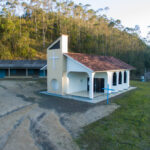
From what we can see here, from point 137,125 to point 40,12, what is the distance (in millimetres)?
40856

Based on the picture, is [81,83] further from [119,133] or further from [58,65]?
[119,133]

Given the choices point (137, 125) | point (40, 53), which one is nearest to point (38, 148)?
point (137, 125)

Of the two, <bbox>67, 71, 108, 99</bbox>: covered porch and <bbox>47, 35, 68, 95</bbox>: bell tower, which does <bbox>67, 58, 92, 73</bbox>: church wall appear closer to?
<bbox>47, 35, 68, 95</bbox>: bell tower

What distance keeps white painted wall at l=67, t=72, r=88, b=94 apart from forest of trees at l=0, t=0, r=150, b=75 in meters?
20.0

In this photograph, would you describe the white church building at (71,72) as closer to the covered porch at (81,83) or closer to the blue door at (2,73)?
the covered porch at (81,83)

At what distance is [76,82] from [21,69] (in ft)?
52.3

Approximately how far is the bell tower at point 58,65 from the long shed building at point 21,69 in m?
12.6

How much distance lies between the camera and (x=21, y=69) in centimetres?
2716

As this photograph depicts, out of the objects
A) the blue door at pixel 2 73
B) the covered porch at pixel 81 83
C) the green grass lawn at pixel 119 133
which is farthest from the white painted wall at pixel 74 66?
the blue door at pixel 2 73

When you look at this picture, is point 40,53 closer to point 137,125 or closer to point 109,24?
point 109,24

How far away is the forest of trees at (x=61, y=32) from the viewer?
3147 cm

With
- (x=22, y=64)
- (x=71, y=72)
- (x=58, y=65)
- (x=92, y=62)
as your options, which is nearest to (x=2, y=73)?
(x=22, y=64)

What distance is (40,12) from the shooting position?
134ft

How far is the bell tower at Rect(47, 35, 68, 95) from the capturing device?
13.0m
